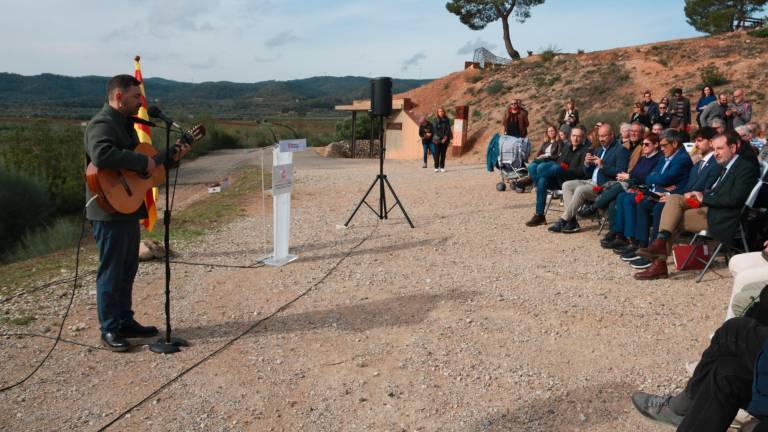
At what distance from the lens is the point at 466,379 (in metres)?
3.81

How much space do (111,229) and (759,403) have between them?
3897 mm

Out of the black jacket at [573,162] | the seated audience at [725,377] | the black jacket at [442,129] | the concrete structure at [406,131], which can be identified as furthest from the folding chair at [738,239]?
the concrete structure at [406,131]

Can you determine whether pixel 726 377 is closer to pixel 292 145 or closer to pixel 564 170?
pixel 292 145

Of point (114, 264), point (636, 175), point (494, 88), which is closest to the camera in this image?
point (114, 264)

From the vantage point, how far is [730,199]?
17.5 ft

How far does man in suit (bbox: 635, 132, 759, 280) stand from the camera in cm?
533

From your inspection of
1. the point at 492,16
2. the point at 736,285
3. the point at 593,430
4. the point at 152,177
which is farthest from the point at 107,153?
the point at 492,16

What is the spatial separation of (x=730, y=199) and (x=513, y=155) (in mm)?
5881

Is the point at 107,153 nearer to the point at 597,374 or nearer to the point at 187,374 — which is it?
the point at 187,374

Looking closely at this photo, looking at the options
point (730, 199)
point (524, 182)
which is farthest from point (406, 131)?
point (730, 199)

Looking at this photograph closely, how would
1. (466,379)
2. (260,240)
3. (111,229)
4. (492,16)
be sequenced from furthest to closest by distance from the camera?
(492,16), (260,240), (111,229), (466,379)

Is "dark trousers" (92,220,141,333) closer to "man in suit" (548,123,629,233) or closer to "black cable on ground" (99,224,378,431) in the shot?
"black cable on ground" (99,224,378,431)

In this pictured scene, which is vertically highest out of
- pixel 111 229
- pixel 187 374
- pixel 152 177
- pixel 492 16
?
pixel 492 16

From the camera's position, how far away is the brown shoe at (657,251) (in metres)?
5.75
